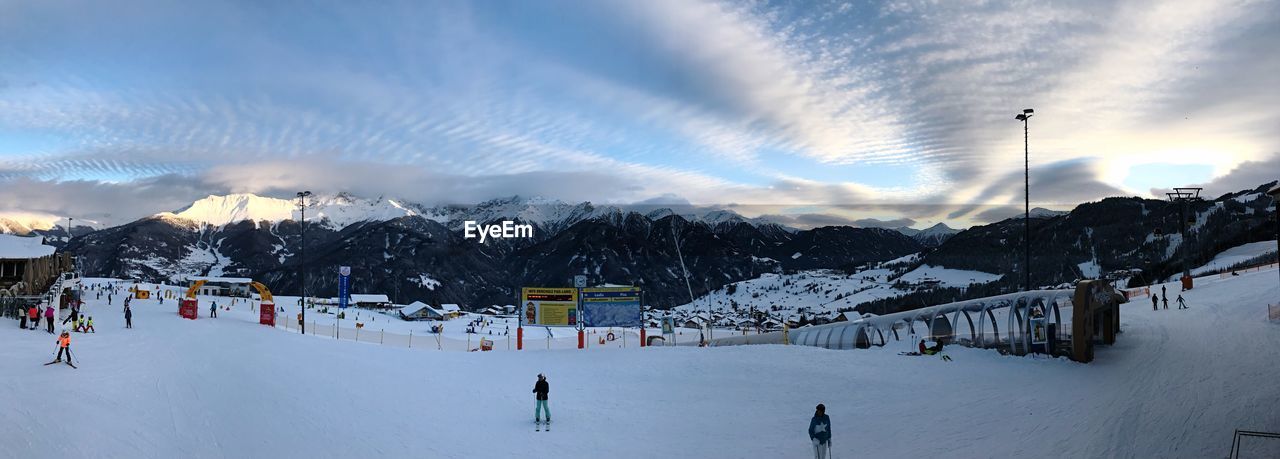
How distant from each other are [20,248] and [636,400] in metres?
47.9

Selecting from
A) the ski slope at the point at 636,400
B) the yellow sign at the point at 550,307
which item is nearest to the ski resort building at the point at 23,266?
the ski slope at the point at 636,400

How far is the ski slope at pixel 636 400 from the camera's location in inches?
584

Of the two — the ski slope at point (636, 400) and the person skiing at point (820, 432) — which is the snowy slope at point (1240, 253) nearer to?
the ski slope at point (636, 400)

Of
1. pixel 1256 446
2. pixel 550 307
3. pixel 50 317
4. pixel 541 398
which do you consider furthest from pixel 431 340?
pixel 1256 446

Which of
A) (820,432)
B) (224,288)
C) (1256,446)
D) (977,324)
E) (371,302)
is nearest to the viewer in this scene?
(1256,446)

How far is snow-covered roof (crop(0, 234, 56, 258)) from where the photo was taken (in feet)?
143

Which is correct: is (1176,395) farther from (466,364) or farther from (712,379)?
(466,364)

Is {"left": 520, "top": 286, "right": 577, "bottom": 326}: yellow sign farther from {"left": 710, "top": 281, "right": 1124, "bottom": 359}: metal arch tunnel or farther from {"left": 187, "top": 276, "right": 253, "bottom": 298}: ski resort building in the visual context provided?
{"left": 187, "top": 276, "right": 253, "bottom": 298}: ski resort building

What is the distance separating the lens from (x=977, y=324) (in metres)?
29.0

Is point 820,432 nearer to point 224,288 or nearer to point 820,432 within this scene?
point 820,432

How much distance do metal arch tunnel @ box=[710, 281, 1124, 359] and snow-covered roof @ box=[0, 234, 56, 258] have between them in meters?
50.5

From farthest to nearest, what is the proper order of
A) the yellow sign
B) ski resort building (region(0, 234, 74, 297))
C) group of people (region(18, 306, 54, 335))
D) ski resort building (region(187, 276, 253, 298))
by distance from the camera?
ski resort building (region(187, 276, 253, 298)) → the yellow sign → ski resort building (region(0, 234, 74, 297)) → group of people (region(18, 306, 54, 335))

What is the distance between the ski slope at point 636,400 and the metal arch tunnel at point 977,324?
3.96 ft

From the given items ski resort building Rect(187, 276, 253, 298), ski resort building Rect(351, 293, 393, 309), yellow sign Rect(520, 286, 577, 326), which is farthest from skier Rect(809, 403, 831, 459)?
ski resort building Rect(351, 293, 393, 309)
